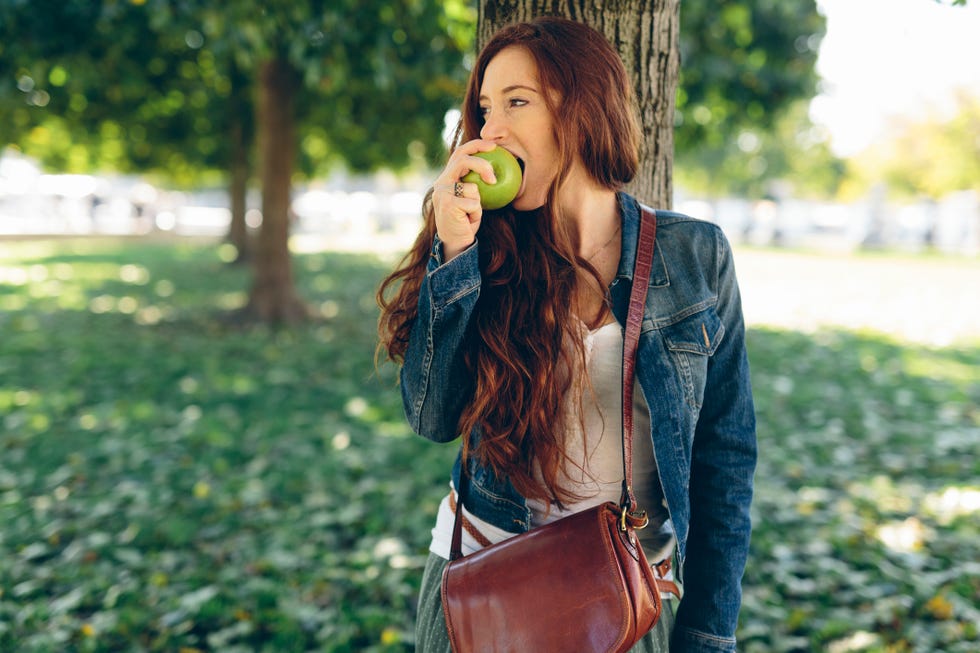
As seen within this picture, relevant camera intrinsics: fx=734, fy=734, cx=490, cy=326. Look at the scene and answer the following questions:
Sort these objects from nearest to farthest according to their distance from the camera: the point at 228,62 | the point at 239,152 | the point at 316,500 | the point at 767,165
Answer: the point at 316,500
the point at 228,62
the point at 239,152
the point at 767,165

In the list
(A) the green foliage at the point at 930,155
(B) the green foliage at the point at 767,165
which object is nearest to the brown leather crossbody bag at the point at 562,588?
(B) the green foliage at the point at 767,165

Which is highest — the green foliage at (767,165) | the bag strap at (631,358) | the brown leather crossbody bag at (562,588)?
the green foliage at (767,165)

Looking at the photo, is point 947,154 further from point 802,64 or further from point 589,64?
point 589,64

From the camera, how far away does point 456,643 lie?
1.46m

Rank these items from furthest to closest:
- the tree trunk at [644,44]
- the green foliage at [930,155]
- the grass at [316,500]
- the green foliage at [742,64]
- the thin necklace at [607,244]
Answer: the green foliage at [930,155] < the green foliage at [742,64] < the grass at [316,500] < the tree trunk at [644,44] < the thin necklace at [607,244]

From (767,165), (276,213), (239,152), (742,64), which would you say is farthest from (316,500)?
(767,165)

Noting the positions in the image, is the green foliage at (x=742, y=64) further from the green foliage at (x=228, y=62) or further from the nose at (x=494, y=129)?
the nose at (x=494, y=129)

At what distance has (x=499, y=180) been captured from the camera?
4.96ft

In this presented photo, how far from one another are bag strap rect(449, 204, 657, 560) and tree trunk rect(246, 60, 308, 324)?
31.8 ft

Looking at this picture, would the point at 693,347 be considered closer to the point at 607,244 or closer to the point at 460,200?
the point at 607,244

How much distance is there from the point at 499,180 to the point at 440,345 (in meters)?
0.36

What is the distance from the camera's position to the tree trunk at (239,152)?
44.5ft

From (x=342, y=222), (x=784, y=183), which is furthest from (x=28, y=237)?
(x=784, y=183)

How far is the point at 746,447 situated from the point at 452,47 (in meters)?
6.70
